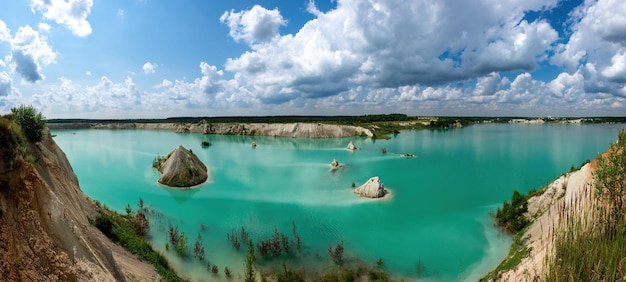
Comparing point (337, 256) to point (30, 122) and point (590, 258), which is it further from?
point (30, 122)

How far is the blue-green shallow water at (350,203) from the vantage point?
1648 centimetres

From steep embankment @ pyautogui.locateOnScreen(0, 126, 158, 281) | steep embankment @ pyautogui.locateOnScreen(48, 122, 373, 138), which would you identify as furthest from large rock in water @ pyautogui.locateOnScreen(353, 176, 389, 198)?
steep embankment @ pyautogui.locateOnScreen(48, 122, 373, 138)

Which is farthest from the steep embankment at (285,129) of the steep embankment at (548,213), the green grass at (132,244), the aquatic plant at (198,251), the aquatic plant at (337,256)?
the green grass at (132,244)

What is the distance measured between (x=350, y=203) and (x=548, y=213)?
1429 centimetres

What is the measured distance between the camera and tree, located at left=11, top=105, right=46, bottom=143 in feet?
39.9

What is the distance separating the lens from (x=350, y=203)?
2595 cm

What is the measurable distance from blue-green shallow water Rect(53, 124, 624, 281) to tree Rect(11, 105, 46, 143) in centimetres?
799

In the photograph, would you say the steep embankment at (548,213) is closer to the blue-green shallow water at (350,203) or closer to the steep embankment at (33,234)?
the blue-green shallow water at (350,203)

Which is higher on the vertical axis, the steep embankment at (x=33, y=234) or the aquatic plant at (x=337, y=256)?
the steep embankment at (x=33, y=234)

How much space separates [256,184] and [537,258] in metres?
27.0

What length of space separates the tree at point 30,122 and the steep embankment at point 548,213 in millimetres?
17844

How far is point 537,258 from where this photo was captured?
1070 centimetres

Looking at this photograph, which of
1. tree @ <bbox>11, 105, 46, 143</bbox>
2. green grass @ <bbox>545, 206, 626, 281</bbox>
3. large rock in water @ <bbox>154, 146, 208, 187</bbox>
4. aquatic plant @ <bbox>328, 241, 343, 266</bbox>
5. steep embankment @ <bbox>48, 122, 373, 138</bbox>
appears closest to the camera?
green grass @ <bbox>545, 206, 626, 281</bbox>

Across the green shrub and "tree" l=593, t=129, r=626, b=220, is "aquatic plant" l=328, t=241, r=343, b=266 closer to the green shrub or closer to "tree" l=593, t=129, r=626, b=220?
"tree" l=593, t=129, r=626, b=220
